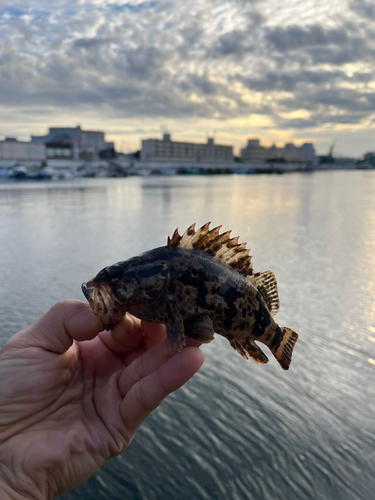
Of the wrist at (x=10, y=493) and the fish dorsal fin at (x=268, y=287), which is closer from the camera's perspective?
the wrist at (x=10, y=493)

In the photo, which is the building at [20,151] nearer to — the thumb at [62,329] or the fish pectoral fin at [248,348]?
the thumb at [62,329]

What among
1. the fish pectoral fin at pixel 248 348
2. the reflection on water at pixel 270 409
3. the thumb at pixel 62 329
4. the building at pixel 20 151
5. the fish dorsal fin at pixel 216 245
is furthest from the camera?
the building at pixel 20 151

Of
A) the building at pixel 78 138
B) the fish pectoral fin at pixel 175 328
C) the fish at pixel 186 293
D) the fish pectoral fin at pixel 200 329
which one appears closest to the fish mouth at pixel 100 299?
the fish at pixel 186 293

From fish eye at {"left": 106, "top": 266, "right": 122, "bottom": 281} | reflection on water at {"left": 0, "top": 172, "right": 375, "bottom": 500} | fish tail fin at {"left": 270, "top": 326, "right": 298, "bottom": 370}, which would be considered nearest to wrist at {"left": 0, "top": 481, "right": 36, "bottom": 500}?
reflection on water at {"left": 0, "top": 172, "right": 375, "bottom": 500}

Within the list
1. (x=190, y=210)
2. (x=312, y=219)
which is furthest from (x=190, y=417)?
(x=190, y=210)

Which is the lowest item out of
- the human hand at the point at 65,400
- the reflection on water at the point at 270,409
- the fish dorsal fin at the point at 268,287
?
the reflection on water at the point at 270,409

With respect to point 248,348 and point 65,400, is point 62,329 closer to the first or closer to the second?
point 65,400

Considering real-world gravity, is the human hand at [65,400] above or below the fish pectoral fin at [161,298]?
below

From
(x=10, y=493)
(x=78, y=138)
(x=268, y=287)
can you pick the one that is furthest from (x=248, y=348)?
(x=78, y=138)
